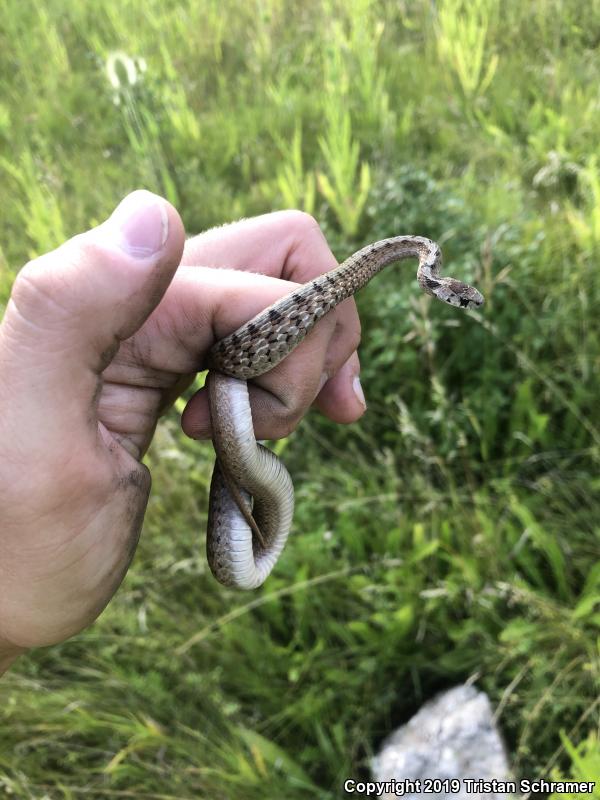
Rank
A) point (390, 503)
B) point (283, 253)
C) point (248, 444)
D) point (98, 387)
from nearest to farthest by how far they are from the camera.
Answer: point (98, 387), point (248, 444), point (283, 253), point (390, 503)

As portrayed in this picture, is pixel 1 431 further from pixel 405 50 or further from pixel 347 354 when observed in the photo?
pixel 405 50

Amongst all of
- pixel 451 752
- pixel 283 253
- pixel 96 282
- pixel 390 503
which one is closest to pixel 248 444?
pixel 96 282

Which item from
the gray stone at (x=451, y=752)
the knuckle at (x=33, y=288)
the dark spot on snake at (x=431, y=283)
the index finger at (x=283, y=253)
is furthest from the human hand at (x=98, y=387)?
the gray stone at (x=451, y=752)

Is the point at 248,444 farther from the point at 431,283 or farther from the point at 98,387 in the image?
the point at 431,283

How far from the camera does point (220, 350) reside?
77.9 inches

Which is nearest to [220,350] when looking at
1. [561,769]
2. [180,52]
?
[561,769]

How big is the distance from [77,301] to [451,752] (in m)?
2.09

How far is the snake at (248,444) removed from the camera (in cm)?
191

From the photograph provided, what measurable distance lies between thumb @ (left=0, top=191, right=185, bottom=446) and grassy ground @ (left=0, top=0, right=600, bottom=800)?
44.6 inches

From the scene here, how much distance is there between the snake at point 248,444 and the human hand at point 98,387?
0.09 metres

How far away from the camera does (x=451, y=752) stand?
230 cm

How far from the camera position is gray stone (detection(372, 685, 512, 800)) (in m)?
2.24

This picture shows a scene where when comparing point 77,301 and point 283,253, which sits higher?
point 77,301

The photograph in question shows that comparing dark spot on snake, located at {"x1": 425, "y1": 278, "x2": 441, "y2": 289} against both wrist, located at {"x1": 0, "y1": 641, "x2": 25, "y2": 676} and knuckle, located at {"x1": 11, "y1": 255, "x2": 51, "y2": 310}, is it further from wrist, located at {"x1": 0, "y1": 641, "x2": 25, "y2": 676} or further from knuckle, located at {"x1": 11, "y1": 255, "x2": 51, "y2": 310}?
wrist, located at {"x1": 0, "y1": 641, "x2": 25, "y2": 676}
